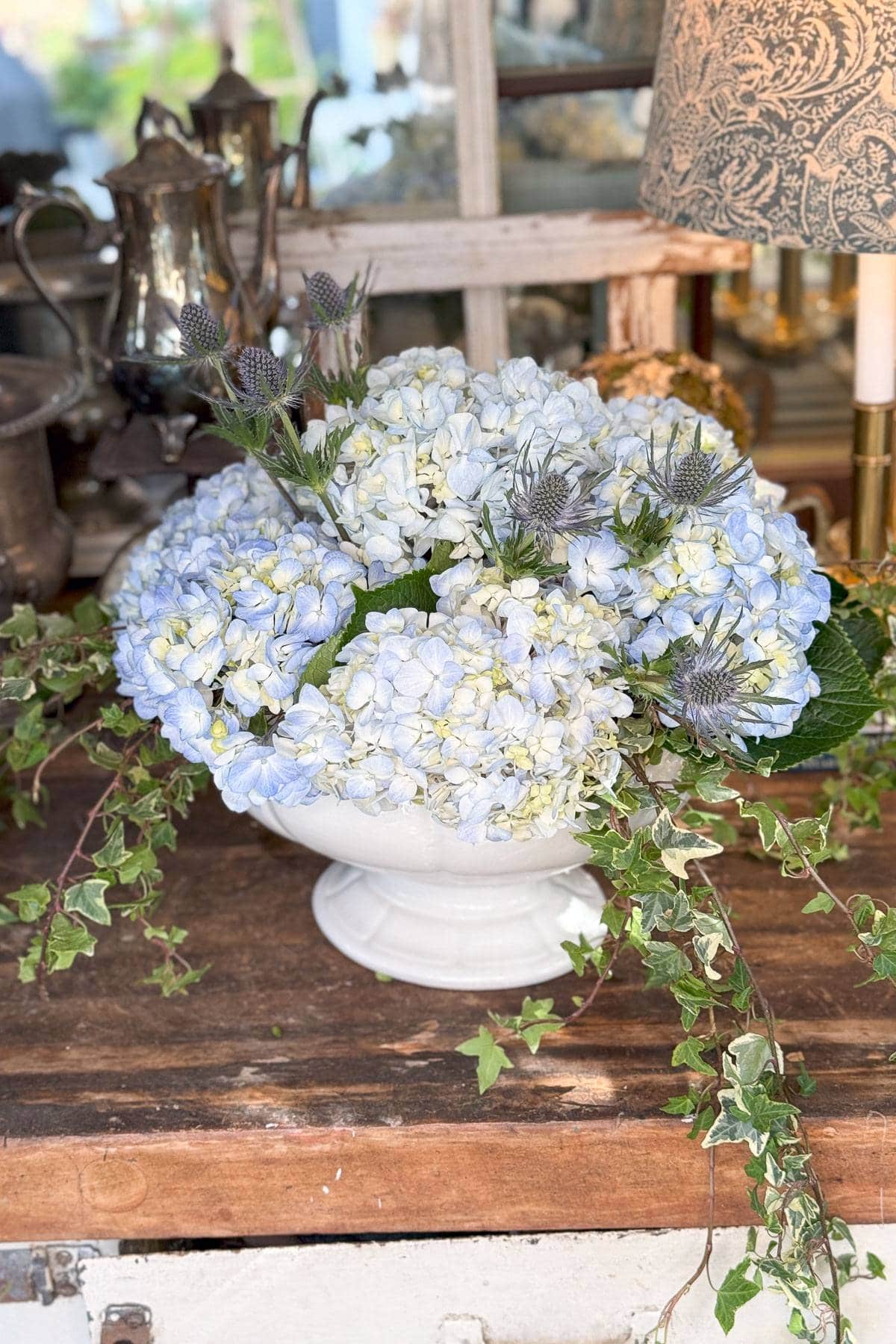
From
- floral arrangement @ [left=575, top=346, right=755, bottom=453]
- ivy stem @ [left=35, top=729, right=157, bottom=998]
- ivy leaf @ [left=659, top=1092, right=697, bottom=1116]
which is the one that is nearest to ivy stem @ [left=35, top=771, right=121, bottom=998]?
ivy stem @ [left=35, top=729, right=157, bottom=998]

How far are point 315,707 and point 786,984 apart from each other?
36cm

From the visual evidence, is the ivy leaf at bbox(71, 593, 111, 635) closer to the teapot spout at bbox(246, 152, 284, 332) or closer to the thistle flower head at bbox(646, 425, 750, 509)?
the teapot spout at bbox(246, 152, 284, 332)

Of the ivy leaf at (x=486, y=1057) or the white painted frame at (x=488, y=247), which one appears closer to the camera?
the ivy leaf at (x=486, y=1057)

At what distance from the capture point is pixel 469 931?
89cm

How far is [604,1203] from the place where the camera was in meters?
0.80

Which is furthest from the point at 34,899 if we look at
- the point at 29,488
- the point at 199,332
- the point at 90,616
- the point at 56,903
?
the point at 29,488

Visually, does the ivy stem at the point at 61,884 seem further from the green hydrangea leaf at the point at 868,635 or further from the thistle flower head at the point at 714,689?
the green hydrangea leaf at the point at 868,635

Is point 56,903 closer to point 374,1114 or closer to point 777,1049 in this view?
point 374,1114

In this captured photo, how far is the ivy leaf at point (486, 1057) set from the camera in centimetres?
79

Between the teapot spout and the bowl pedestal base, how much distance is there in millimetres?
516

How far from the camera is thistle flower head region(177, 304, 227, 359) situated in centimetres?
71

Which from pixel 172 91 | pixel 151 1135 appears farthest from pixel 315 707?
pixel 172 91

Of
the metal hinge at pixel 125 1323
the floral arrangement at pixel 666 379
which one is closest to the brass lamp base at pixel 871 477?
the floral arrangement at pixel 666 379

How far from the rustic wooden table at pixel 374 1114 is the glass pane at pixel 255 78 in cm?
78
